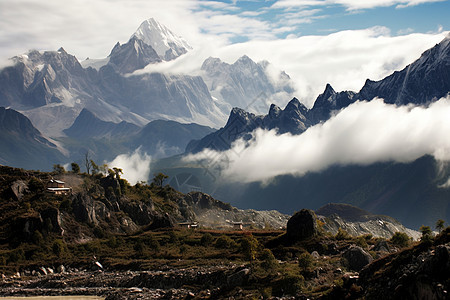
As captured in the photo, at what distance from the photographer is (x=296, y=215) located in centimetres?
15788

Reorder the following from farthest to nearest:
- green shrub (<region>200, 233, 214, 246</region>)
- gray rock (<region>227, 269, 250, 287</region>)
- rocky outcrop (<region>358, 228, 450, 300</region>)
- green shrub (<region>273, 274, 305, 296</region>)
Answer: green shrub (<region>200, 233, 214, 246</region>), gray rock (<region>227, 269, 250, 287</region>), green shrub (<region>273, 274, 305, 296</region>), rocky outcrop (<region>358, 228, 450, 300</region>)

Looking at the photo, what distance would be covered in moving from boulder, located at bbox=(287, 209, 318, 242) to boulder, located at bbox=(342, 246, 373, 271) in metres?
37.8

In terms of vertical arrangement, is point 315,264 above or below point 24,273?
above

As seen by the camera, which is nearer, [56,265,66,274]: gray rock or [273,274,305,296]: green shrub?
[273,274,305,296]: green shrub

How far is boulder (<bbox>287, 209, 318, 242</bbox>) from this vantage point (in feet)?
495

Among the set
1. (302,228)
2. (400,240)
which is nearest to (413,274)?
(400,240)

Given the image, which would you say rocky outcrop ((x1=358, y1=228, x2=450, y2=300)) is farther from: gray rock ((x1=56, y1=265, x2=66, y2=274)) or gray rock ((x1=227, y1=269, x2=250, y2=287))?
gray rock ((x1=56, y1=265, x2=66, y2=274))

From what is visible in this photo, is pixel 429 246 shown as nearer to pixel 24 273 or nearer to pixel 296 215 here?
pixel 296 215

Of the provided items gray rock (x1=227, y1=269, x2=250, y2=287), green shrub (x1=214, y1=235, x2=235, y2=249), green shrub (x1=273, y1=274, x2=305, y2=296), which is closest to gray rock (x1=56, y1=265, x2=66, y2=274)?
green shrub (x1=214, y1=235, x2=235, y2=249)

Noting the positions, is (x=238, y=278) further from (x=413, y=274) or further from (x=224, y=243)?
(x=224, y=243)

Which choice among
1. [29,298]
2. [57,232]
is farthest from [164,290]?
[57,232]

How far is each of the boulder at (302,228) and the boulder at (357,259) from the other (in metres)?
37.8

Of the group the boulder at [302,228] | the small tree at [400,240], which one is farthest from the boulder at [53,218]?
the small tree at [400,240]

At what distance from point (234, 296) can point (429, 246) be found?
36109 mm
